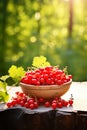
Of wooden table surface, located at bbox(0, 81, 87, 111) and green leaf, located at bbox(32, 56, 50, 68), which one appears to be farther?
green leaf, located at bbox(32, 56, 50, 68)

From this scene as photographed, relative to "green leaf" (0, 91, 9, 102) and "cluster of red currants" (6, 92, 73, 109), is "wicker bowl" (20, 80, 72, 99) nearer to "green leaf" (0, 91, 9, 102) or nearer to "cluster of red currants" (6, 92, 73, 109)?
"cluster of red currants" (6, 92, 73, 109)

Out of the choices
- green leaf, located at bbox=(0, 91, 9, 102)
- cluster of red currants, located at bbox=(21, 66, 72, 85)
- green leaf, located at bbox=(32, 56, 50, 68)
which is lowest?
green leaf, located at bbox=(0, 91, 9, 102)

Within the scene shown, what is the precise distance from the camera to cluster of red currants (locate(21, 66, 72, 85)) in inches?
105

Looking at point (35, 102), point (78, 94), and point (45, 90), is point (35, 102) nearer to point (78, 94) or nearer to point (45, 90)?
point (45, 90)

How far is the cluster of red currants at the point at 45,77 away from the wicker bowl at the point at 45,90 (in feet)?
0.12

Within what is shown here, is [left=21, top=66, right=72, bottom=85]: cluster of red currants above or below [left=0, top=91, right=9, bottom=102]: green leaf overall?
above

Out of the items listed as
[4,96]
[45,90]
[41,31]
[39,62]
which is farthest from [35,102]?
[41,31]

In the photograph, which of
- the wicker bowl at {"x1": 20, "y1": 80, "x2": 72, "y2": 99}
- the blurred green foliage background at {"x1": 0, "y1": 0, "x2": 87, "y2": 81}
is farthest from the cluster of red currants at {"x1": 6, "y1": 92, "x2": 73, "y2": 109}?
the blurred green foliage background at {"x1": 0, "y1": 0, "x2": 87, "y2": 81}

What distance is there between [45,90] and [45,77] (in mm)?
96

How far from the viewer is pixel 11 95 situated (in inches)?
117

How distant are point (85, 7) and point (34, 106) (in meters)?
5.16

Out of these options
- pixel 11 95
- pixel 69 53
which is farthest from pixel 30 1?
pixel 11 95

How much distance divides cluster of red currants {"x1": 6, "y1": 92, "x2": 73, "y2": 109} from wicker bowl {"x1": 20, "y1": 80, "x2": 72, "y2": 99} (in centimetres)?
4

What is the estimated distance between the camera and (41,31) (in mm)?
7777
